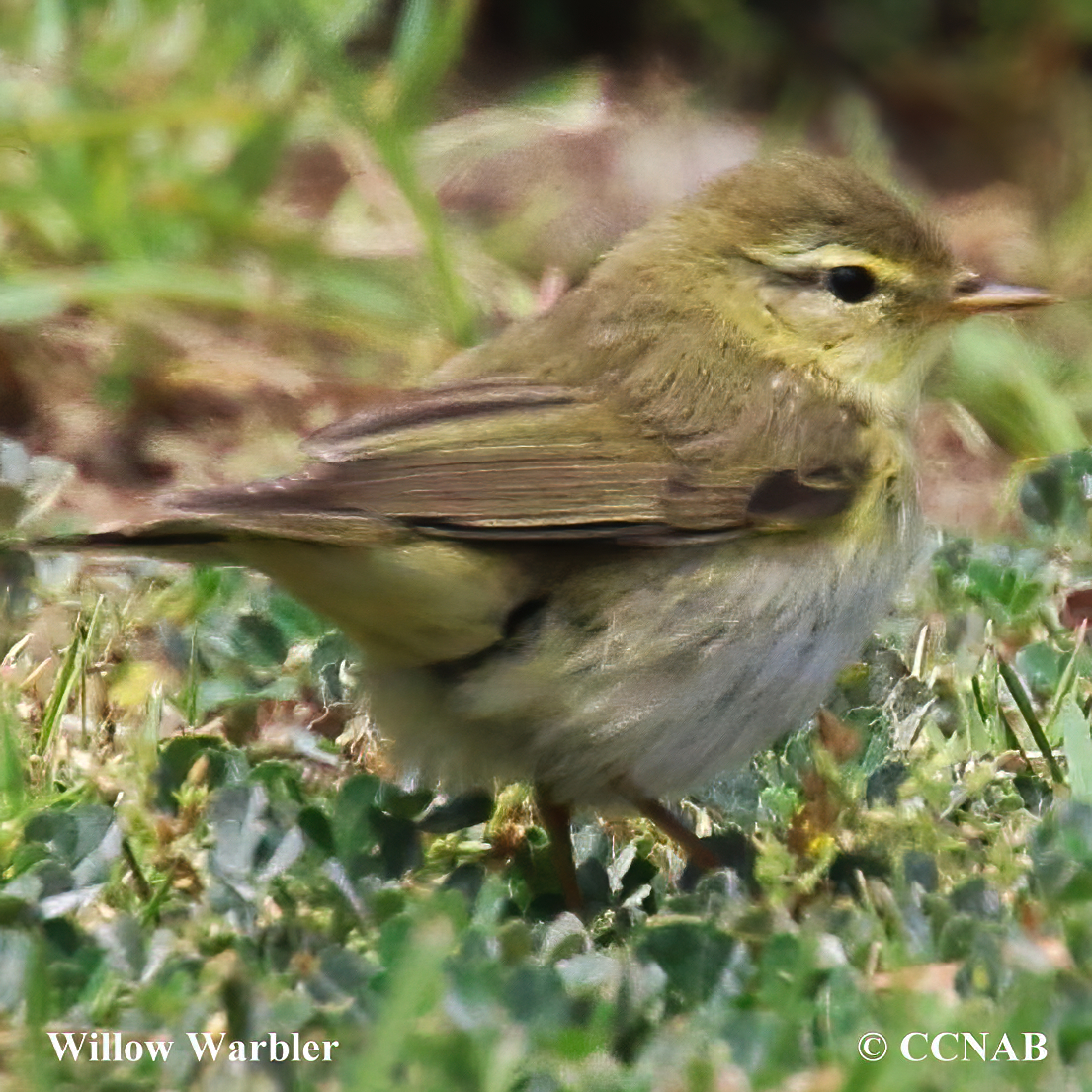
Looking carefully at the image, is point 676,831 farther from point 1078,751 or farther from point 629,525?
point 1078,751

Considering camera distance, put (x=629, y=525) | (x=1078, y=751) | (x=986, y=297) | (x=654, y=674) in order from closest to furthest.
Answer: (x=654, y=674) → (x=629, y=525) → (x=1078, y=751) → (x=986, y=297)

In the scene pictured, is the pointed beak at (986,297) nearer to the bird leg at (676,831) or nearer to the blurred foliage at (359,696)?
the blurred foliage at (359,696)

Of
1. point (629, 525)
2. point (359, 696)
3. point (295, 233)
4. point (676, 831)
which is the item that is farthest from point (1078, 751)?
point (295, 233)

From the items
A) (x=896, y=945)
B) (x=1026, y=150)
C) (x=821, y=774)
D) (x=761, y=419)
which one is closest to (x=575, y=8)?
(x=1026, y=150)

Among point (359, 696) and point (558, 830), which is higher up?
point (359, 696)

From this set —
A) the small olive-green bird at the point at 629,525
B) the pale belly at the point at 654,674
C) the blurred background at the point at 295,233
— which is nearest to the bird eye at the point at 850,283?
the small olive-green bird at the point at 629,525

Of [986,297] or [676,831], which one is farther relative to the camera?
[986,297]

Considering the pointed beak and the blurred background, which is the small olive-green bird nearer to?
the pointed beak

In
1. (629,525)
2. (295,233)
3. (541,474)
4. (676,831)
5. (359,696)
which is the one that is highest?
(295,233)
